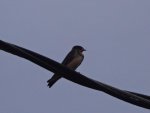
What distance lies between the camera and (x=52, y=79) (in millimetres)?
6957

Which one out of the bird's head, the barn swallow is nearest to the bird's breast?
the barn swallow

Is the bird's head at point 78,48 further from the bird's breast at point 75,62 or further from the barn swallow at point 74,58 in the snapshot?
the bird's breast at point 75,62

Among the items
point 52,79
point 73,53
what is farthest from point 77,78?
point 73,53

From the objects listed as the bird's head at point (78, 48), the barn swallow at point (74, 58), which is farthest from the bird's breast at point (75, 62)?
the bird's head at point (78, 48)

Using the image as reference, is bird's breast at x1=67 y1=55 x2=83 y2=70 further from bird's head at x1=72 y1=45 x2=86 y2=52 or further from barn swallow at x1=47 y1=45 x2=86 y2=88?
bird's head at x1=72 y1=45 x2=86 y2=52

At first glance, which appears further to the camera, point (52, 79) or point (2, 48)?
point (52, 79)

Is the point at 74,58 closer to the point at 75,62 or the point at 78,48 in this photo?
the point at 75,62

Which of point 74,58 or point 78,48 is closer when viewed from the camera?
point 74,58

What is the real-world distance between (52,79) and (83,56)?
237cm

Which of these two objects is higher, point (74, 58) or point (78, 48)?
point (78, 48)

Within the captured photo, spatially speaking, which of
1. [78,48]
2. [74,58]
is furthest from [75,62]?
[78,48]

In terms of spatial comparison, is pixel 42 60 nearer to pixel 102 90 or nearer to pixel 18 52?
pixel 18 52

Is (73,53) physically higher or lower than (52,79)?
higher

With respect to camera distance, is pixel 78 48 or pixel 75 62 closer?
pixel 75 62
